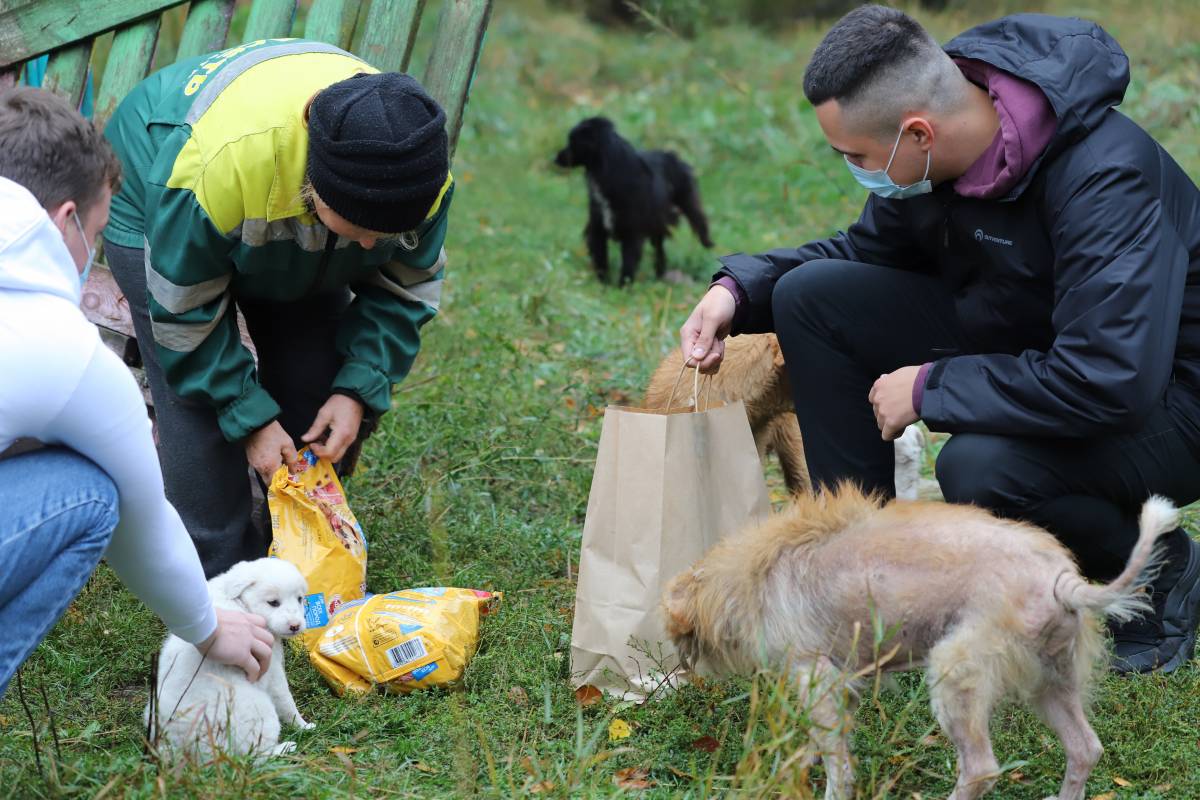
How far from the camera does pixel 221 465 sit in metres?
3.30

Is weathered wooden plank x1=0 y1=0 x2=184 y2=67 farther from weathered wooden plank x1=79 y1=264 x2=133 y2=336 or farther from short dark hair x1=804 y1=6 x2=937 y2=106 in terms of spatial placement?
short dark hair x1=804 y1=6 x2=937 y2=106

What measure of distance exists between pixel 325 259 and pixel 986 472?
173 cm

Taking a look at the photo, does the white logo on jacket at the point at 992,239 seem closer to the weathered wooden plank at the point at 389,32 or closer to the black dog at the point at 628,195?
the weathered wooden plank at the point at 389,32

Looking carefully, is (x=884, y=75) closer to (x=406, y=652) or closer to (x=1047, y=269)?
(x=1047, y=269)

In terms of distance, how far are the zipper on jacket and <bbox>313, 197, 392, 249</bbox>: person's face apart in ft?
0.36

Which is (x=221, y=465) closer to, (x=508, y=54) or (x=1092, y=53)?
(x=1092, y=53)

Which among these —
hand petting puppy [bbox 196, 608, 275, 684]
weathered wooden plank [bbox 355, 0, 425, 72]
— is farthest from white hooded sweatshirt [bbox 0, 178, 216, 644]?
weathered wooden plank [bbox 355, 0, 425, 72]

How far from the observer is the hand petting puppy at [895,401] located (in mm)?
2693

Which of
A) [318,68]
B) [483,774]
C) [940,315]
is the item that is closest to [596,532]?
[483,774]

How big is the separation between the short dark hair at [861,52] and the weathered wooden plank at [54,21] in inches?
92.3

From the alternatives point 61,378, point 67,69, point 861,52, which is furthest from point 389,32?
point 61,378

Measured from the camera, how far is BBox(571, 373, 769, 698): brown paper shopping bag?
2.74 meters

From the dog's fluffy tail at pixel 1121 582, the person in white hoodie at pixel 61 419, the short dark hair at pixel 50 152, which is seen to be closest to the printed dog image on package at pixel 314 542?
the person in white hoodie at pixel 61 419

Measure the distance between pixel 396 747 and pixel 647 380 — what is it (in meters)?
2.72
